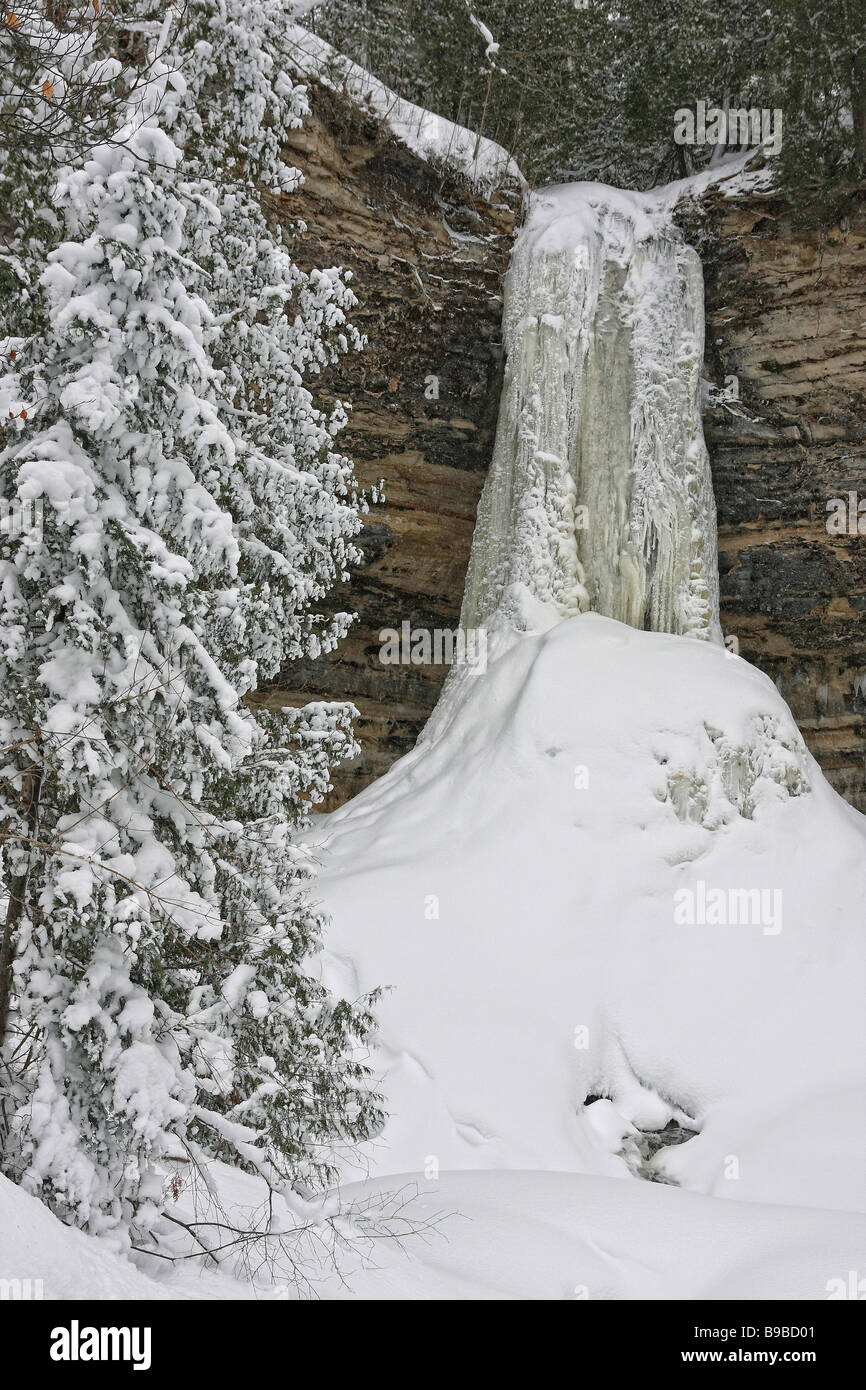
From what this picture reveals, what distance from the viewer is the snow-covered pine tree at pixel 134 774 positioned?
157 inches

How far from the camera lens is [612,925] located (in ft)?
28.9

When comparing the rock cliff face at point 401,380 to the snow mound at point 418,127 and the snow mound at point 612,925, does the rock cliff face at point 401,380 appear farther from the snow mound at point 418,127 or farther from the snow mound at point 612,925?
the snow mound at point 612,925

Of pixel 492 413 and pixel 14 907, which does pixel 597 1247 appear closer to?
pixel 14 907

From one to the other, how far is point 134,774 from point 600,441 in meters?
8.33

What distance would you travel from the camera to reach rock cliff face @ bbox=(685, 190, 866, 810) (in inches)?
484

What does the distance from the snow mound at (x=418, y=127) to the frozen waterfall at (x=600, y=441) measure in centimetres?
105

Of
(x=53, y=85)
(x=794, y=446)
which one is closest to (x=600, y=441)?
(x=794, y=446)

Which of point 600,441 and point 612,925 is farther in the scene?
point 600,441

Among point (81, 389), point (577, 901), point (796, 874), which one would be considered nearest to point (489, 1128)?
point (577, 901)

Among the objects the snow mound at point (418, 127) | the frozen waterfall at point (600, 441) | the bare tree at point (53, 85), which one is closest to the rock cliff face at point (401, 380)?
the snow mound at point (418, 127)

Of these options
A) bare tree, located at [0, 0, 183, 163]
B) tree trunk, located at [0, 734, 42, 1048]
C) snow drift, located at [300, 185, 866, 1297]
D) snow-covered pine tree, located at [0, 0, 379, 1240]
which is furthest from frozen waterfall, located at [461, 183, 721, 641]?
tree trunk, located at [0, 734, 42, 1048]

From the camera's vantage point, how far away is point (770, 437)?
12672mm

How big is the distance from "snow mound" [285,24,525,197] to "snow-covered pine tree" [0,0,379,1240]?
739 centimetres

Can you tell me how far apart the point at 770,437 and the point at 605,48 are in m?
5.43
